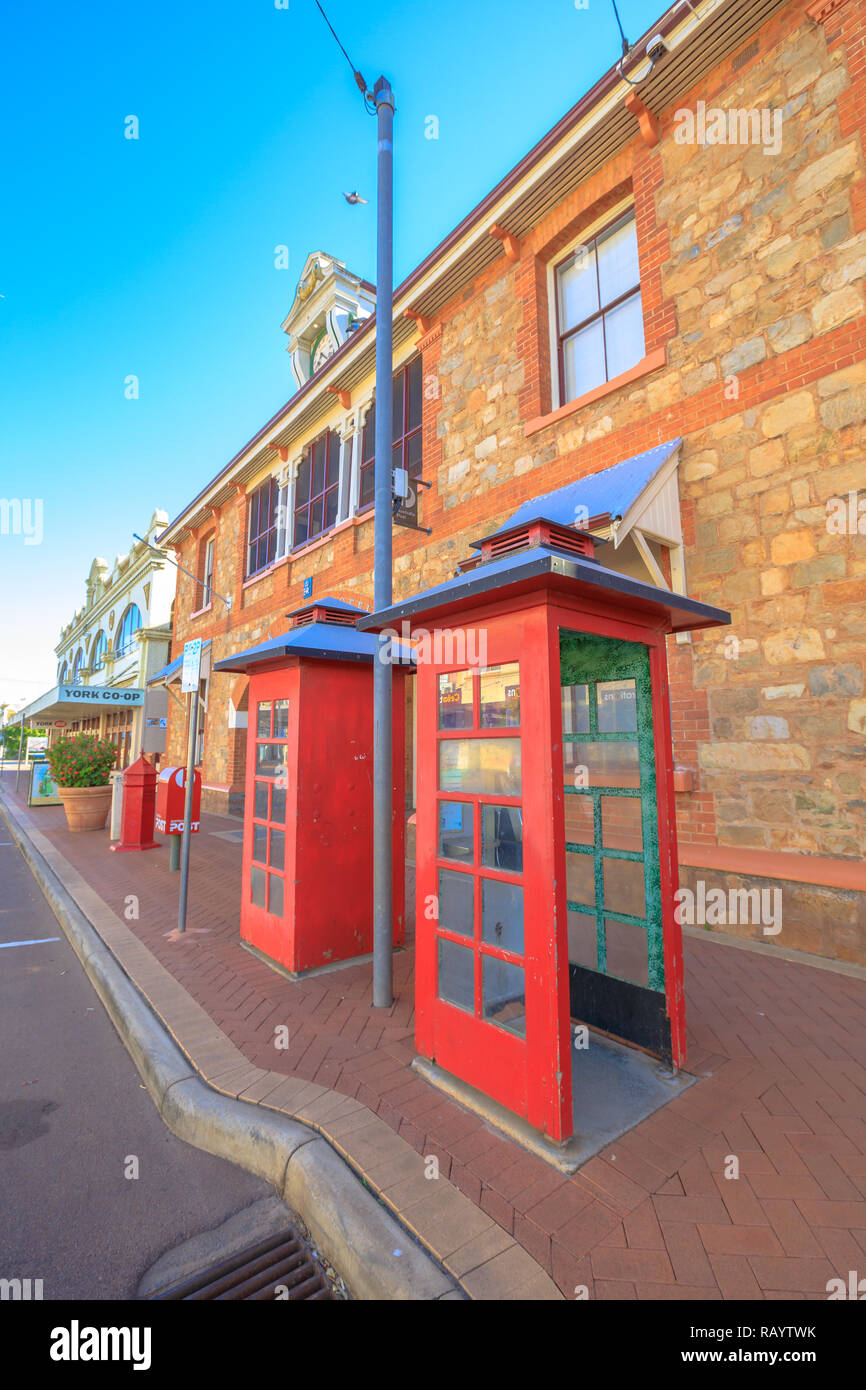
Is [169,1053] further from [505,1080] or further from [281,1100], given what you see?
[505,1080]

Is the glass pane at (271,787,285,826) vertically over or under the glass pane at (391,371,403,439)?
under

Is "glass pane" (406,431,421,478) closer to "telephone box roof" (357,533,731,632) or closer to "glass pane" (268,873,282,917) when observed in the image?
"glass pane" (268,873,282,917)

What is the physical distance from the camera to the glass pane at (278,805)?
15.3 feet

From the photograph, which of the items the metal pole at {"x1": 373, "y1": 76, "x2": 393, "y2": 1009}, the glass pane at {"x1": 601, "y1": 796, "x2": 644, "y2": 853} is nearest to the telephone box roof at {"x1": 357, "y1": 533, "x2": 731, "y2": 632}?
the metal pole at {"x1": 373, "y1": 76, "x2": 393, "y2": 1009}

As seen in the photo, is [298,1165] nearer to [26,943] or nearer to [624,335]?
[26,943]

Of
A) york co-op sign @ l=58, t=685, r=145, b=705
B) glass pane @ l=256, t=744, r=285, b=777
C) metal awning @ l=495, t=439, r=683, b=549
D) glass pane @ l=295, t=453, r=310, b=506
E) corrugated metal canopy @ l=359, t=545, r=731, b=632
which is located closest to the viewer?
corrugated metal canopy @ l=359, t=545, r=731, b=632

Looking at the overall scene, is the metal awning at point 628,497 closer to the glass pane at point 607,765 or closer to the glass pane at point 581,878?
the glass pane at point 607,765

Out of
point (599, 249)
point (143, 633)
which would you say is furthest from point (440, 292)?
point (143, 633)

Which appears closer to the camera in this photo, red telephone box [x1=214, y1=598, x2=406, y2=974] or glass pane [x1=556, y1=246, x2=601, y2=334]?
red telephone box [x1=214, y1=598, x2=406, y2=974]

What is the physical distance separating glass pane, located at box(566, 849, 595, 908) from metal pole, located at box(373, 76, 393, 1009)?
1.16m

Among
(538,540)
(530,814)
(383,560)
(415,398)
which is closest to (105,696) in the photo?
(415,398)

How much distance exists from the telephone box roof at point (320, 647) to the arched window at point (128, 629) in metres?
24.7

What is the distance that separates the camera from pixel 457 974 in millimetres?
2934

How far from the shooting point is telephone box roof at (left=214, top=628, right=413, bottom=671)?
14.4ft
